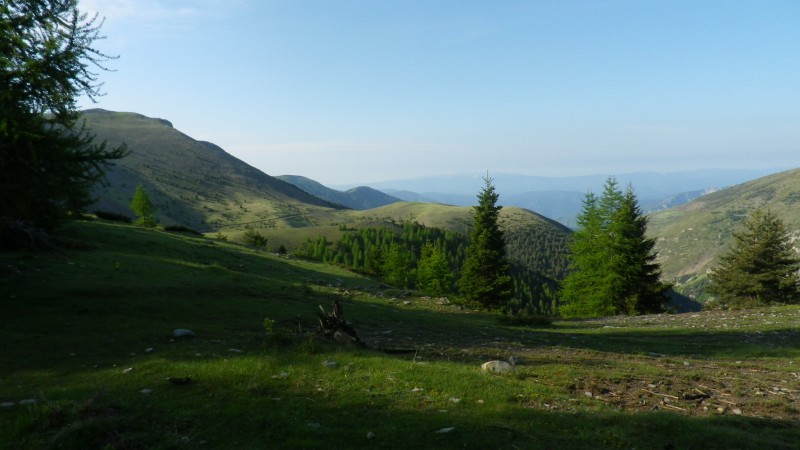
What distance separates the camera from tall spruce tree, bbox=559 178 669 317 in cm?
4628

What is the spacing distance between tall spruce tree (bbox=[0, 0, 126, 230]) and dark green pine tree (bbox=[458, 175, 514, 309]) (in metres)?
41.3

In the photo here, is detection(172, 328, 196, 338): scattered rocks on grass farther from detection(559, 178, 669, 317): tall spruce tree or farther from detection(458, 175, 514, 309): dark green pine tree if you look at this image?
detection(559, 178, 669, 317): tall spruce tree

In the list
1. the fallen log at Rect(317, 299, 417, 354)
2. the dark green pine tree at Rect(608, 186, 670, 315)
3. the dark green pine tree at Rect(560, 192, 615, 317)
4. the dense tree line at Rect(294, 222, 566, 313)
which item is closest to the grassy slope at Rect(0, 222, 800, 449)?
the fallen log at Rect(317, 299, 417, 354)

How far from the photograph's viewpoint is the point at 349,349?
45.0ft

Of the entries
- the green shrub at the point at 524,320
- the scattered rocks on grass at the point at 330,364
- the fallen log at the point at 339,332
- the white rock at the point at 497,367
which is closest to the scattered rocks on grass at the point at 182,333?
the fallen log at the point at 339,332

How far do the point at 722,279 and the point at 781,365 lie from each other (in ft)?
156

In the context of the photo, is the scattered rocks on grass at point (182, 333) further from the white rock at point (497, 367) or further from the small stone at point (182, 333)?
the white rock at point (497, 367)

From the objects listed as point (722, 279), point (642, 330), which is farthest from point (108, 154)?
point (722, 279)

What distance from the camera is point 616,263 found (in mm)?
46094

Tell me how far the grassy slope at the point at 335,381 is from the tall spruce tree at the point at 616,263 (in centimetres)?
2400

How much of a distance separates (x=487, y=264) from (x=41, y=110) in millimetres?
44288

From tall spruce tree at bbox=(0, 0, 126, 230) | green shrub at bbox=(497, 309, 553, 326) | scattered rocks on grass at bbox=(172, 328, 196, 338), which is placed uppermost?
tall spruce tree at bbox=(0, 0, 126, 230)

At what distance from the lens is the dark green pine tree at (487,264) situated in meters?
51.7

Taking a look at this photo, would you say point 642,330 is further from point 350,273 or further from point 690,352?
point 350,273
